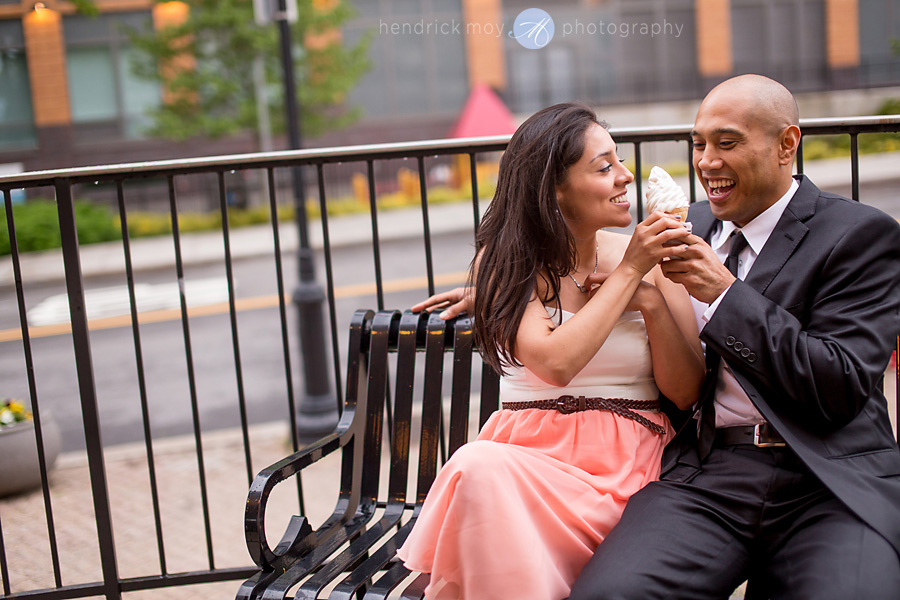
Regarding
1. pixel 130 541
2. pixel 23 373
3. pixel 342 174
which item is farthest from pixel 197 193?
pixel 130 541

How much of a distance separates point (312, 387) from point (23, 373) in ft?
18.3

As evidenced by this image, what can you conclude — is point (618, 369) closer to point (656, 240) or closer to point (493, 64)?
point (656, 240)

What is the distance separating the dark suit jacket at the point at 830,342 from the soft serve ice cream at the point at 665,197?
0.93 ft

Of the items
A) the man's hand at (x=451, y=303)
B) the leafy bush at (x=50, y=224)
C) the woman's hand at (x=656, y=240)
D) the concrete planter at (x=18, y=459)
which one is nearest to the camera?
the woman's hand at (x=656, y=240)

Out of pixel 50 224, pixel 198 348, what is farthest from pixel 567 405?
pixel 50 224

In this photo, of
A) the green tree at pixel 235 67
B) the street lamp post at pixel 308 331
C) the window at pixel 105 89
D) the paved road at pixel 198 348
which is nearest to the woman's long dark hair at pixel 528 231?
the street lamp post at pixel 308 331

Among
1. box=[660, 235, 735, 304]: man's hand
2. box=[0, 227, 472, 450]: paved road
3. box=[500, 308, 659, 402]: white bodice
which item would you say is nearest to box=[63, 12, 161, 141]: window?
box=[0, 227, 472, 450]: paved road

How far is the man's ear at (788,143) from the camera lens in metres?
2.50

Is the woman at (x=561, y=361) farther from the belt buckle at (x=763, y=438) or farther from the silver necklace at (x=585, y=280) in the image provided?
the belt buckle at (x=763, y=438)

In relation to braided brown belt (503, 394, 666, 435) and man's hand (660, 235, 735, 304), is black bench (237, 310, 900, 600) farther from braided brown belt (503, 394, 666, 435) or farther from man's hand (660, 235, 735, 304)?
man's hand (660, 235, 735, 304)

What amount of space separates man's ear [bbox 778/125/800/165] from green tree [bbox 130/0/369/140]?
57.6 ft

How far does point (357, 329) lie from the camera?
3135 millimetres

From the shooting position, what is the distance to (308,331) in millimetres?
6406

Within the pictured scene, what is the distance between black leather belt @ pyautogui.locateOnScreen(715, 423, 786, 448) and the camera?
2.42 metres
